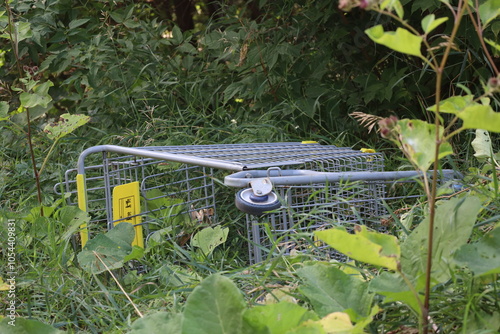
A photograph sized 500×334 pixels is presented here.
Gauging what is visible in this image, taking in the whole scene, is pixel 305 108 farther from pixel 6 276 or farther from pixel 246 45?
pixel 6 276

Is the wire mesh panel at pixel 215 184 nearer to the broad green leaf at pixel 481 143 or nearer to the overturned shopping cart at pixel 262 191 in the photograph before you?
the overturned shopping cart at pixel 262 191

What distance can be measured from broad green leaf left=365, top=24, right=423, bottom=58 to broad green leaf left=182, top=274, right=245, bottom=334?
1.45ft

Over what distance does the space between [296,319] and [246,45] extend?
8.44 feet

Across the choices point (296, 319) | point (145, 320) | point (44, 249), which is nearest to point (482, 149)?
point (296, 319)

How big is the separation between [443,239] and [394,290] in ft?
0.44

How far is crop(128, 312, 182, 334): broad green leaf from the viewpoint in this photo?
1031mm

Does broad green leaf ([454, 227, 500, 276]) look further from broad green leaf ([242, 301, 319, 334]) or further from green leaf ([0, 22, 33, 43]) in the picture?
green leaf ([0, 22, 33, 43])

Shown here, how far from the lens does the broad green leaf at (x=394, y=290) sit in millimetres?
1004

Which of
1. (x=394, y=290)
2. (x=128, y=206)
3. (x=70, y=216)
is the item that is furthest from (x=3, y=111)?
(x=394, y=290)

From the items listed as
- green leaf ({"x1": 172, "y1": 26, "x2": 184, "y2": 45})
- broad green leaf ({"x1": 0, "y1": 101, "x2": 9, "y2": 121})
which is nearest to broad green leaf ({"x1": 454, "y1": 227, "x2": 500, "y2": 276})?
broad green leaf ({"x1": 0, "y1": 101, "x2": 9, "y2": 121})

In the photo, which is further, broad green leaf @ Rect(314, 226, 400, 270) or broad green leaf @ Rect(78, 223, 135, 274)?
broad green leaf @ Rect(78, 223, 135, 274)

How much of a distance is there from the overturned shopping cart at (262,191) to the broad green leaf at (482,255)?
368 millimetres

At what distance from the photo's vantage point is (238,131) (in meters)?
3.37

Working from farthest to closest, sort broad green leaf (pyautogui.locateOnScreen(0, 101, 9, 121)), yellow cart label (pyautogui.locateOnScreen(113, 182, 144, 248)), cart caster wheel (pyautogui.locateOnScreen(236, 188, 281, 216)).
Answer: broad green leaf (pyautogui.locateOnScreen(0, 101, 9, 121)) < yellow cart label (pyautogui.locateOnScreen(113, 182, 144, 248)) < cart caster wheel (pyautogui.locateOnScreen(236, 188, 281, 216))
